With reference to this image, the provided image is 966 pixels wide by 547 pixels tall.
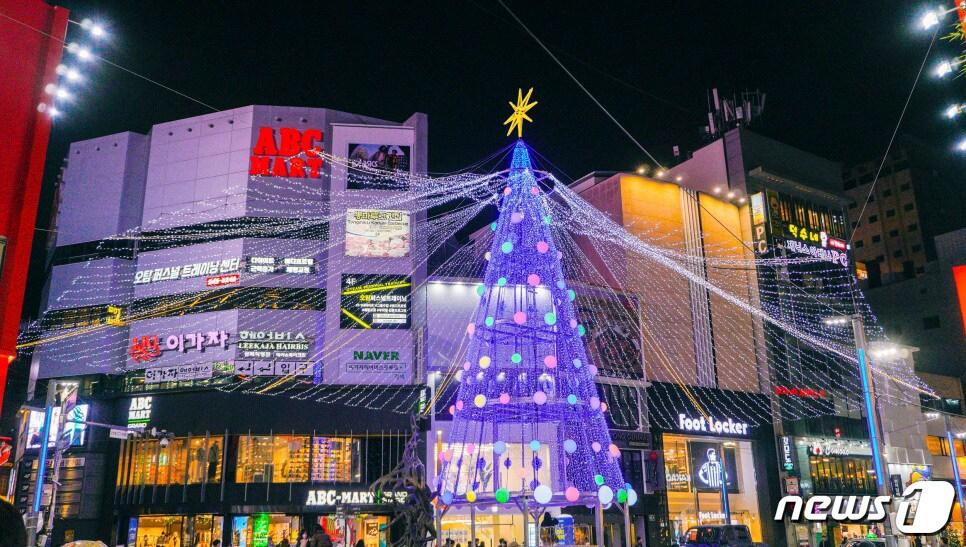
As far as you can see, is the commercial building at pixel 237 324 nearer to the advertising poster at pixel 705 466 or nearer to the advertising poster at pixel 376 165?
the advertising poster at pixel 376 165

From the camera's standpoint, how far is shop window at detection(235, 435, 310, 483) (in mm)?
32344

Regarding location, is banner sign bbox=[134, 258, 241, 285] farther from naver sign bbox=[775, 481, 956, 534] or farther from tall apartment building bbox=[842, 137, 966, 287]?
tall apartment building bbox=[842, 137, 966, 287]

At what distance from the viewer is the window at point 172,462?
32.5 meters

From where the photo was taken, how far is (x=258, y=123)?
38.9 metres

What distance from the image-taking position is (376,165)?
38.1 meters

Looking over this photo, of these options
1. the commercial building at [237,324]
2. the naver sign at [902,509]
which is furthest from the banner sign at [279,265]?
the naver sign at [902,509]

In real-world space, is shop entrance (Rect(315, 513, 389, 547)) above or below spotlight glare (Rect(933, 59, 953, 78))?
below

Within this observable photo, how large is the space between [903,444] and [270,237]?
42099 mm

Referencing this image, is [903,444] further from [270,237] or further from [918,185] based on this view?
[918,185]

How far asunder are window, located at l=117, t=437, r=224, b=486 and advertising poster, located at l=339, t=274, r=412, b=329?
811 cm

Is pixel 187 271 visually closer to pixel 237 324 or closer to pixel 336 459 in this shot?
pixel 237 324

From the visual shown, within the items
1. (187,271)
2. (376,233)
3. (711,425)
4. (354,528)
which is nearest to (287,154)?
(376,233)

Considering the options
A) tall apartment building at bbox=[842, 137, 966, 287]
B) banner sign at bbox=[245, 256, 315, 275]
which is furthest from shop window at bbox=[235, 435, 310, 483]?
tall apartment building at bbox=[842, 137, 966, 287]

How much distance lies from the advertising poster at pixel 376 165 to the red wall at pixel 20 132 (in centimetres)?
2532
